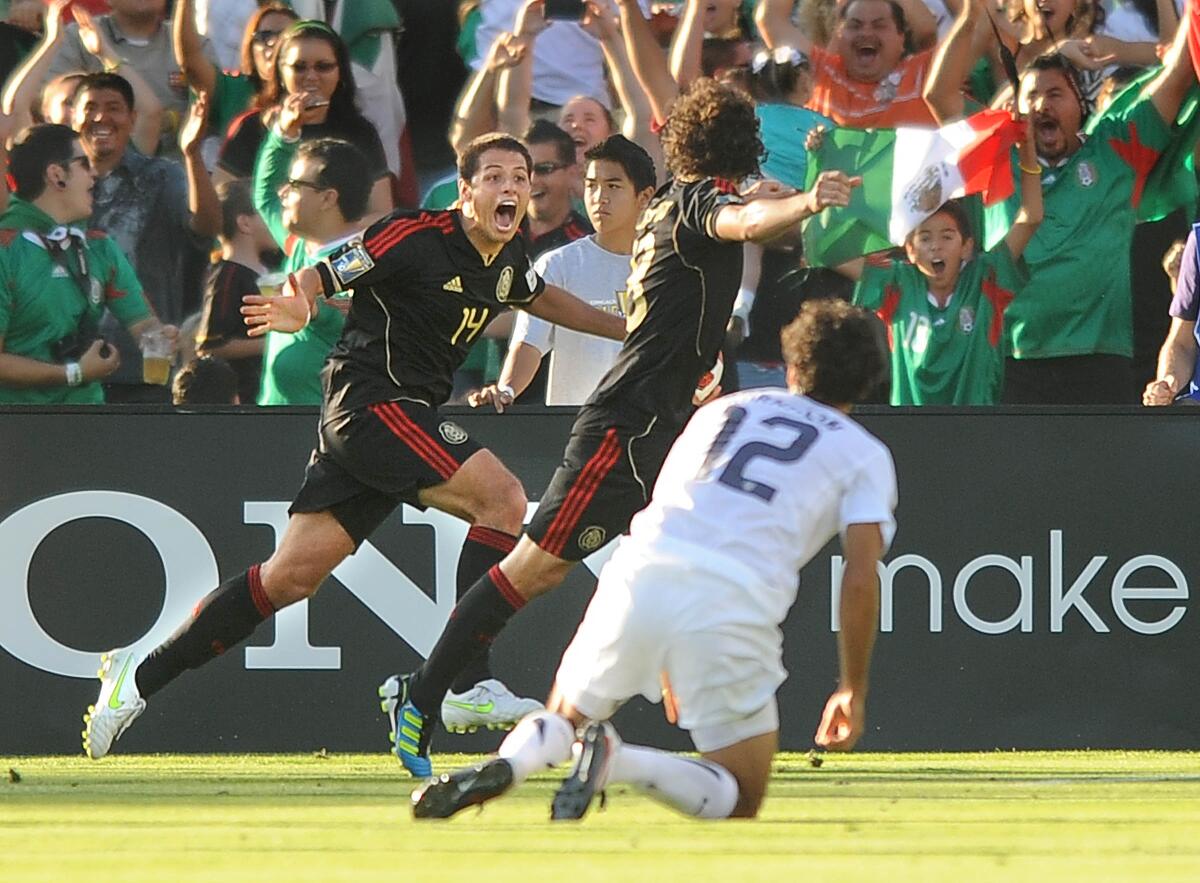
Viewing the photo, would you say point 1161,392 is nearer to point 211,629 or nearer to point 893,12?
point 893,12

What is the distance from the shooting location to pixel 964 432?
828 cm

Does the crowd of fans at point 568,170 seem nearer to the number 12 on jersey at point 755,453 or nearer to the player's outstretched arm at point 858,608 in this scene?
the number 12 on jersey at point 755,453

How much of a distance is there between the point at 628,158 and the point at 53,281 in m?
2.49

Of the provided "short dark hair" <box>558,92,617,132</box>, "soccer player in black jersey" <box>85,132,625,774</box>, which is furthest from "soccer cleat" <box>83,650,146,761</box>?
"short dark hair" <box>558,92,617,132</box>

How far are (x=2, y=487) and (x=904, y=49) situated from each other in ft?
13.7

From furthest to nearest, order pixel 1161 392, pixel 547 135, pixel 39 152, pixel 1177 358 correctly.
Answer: pixel 547 135
pixel 39 152
pixel 1177 358
pixel 1161 392

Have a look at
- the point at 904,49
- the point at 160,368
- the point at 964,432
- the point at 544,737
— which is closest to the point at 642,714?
the point at 964,432

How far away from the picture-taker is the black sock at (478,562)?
6996 mm

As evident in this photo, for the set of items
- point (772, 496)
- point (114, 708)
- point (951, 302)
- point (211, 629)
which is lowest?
point (114, 708)

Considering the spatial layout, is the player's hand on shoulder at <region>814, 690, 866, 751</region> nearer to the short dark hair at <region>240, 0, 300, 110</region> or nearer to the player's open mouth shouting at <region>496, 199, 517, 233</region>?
the player's open mouth shouting at <region>496, 199, 517, 233</region>

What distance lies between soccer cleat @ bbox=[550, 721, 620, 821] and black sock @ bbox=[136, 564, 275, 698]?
258 cm

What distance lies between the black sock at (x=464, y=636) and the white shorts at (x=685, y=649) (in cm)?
152

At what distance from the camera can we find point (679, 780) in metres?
4.83

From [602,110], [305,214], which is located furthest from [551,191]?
[305,214]
